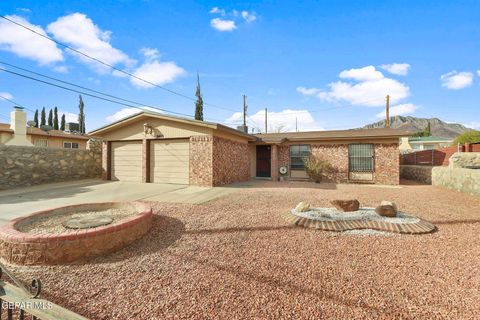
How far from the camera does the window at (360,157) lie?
12016 mm

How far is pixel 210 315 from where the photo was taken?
2.01 metres

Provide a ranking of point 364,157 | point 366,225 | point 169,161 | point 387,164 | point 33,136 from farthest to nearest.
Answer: point 33,136 → point 364,157 → point 387,164 → point 169,161 → point 366,225

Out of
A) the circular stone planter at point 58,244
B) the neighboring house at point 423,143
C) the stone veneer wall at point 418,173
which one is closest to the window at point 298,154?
the stone veneer wall at point 418,173

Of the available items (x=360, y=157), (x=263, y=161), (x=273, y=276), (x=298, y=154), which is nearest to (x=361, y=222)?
(x=273, y=276)

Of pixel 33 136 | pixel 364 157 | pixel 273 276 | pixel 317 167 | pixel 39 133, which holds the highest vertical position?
pixel 39 133

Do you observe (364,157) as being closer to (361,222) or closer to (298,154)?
(298,154)

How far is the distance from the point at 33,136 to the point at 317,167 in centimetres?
2391

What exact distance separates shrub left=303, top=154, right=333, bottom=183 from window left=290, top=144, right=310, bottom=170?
45 centimetres

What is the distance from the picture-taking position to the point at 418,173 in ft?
42.1

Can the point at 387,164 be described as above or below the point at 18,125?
below

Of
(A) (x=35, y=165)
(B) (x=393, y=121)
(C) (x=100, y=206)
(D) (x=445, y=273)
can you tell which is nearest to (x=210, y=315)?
(D) (x=445, y=273)

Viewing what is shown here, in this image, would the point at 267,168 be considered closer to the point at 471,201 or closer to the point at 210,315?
the point at 471,201

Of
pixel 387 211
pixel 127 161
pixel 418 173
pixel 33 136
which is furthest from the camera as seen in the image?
pixel 33 136

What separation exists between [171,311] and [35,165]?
1190cm
